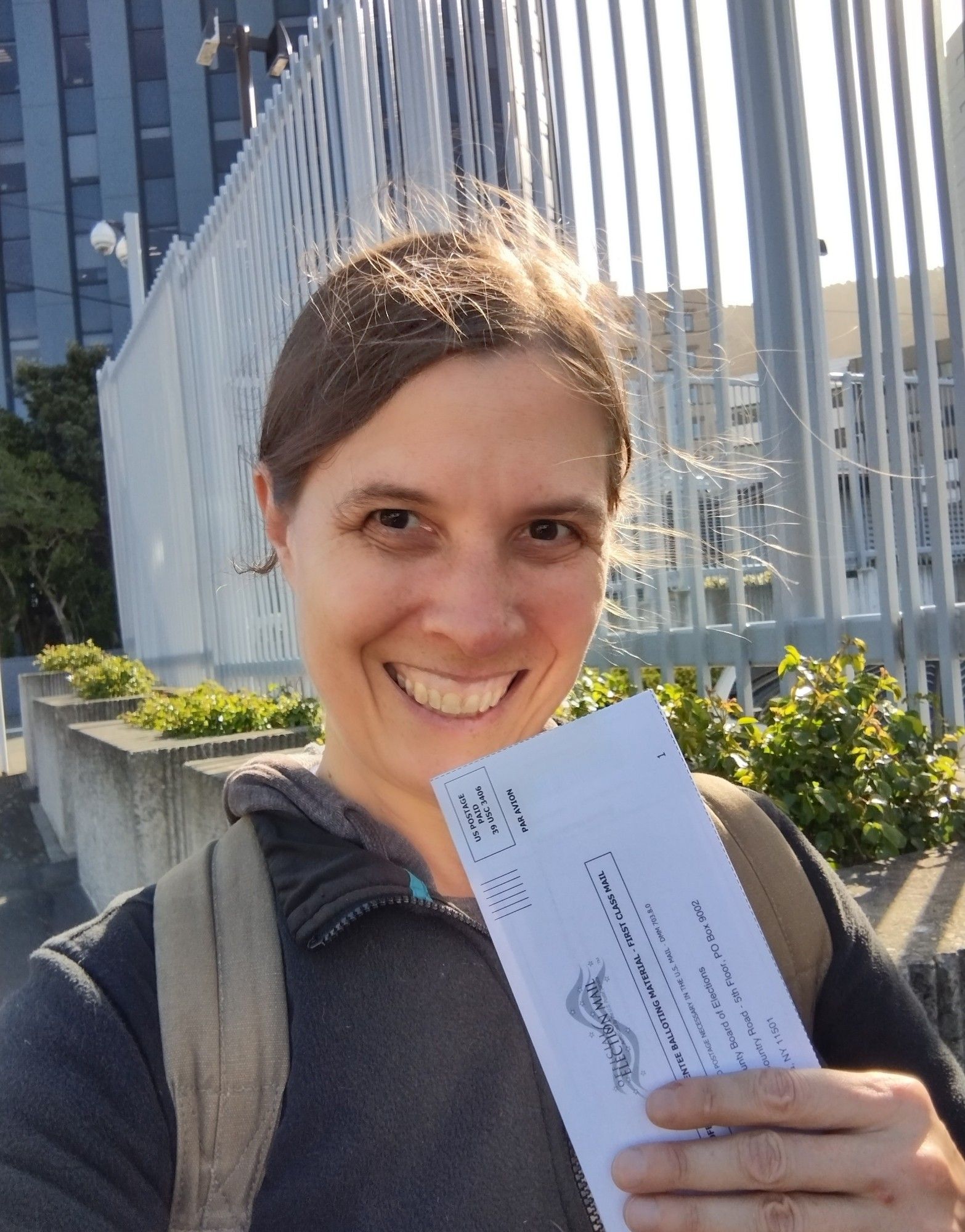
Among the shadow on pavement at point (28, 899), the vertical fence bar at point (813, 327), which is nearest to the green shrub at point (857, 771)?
the vertical fence bar at point (813, 327)

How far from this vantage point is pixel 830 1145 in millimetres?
1019

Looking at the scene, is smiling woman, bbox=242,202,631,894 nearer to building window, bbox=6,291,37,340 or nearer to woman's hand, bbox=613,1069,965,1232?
woman's hand, bbox=613,1069,965,1232

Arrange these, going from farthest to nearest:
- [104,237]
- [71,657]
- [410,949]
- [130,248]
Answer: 1. [104,237]
2. [130,248]
3. [71,657]
4. [410,949]

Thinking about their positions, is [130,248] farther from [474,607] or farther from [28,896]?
[474,607]

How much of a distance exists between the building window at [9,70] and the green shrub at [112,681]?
29359 mm

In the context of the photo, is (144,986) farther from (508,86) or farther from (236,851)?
(508,86)

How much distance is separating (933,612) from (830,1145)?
7.22 feet

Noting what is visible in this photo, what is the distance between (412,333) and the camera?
1.37m

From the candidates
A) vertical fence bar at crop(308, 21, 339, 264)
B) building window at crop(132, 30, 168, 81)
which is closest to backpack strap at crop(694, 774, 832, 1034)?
vertical fence bar at crop(308, 21, 339, 264)

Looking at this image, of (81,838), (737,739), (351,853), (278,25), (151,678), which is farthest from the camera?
(151,678)

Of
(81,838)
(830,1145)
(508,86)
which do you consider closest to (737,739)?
(830,1145)

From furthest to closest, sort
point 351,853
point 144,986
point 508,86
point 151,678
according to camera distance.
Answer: point 151,678 < point 508,86 < point 351,853 < point 144,986

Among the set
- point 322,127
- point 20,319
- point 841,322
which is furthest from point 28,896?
point 20,319

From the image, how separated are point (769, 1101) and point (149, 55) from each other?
37160 millimetres
